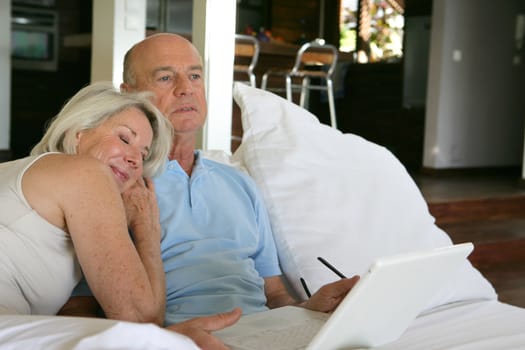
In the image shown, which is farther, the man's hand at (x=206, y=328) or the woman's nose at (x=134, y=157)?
the woman's nose at (x=134, y=157)

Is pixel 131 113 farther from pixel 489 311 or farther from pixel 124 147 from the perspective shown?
pixel 489 311

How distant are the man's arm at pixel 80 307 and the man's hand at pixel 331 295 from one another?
48cm

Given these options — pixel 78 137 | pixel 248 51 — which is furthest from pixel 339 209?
pixel 248 51

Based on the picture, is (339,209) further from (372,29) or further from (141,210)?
(372,29)

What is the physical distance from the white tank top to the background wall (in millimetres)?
5620

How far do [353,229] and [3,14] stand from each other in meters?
4.25

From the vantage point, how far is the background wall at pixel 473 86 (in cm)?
666

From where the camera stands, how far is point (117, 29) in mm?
3287

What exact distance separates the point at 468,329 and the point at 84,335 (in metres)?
1.09

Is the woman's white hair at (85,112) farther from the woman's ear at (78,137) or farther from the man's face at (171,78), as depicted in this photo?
the man's face at (171,78)

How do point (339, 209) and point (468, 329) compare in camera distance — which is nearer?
point (468, 329)

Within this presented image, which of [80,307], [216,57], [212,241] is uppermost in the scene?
[216,57]

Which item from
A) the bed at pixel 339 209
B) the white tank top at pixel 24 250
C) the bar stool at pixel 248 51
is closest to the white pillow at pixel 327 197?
the bed at pixel 339 209

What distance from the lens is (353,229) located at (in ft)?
7.00
